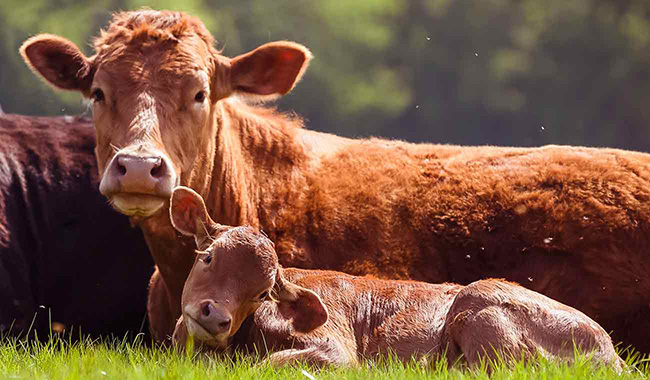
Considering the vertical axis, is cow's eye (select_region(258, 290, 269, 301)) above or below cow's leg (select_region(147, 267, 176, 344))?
above

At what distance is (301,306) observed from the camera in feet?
16.1

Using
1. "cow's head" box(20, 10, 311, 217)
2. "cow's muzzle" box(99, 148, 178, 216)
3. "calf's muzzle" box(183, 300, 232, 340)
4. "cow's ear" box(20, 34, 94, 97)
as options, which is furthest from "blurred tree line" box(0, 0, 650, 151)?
"calf's muzzle" box(183, 300, 232, 340)

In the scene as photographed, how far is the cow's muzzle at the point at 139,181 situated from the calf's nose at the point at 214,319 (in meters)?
0.91

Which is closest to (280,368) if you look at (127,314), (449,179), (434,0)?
(449,179)

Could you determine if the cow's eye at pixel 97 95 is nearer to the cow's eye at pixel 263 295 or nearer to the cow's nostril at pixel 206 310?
the cow's eye at pixel 263 295

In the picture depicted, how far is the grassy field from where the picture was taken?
4207mm

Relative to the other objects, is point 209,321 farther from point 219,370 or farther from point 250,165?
point 250,165

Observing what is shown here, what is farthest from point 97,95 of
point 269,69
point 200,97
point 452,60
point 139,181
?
point 452,60

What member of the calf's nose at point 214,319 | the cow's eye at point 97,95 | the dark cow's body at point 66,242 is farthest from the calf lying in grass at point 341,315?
the dark cow's body at point 66,242

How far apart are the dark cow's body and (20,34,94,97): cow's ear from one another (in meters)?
1.19

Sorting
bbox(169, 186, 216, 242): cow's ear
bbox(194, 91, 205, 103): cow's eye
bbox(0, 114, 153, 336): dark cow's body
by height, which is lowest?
bbox(0, 114, 153, 336): dark cow's body

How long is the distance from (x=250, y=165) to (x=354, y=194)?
63 cm

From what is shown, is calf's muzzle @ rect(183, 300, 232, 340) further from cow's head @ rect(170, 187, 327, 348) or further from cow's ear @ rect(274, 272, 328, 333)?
cow's ear @ rect(274, 272, 328, 333)

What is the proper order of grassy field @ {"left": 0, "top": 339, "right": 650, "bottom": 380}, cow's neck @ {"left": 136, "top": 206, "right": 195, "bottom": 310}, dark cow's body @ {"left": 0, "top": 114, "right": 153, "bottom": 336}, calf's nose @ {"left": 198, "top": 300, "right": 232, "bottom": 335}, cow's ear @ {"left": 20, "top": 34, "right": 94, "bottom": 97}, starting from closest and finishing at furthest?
grassy field @ {"left": 0, "top": 339, "right": 650, "bottom": 380} → calf's nose @ {"left": 198, "top": 300, "right": 232, "bottom": 335} → cow's neck @ {"left": 136, "top": 206, "right": 195, "bottom": 310} → cow's ear @ {"left": 20, "top": 34, "right": 94, "bottom": 97} → dark cow's body @ {"left": 0, "top": 114, "right": 153, "bottom": 336}
